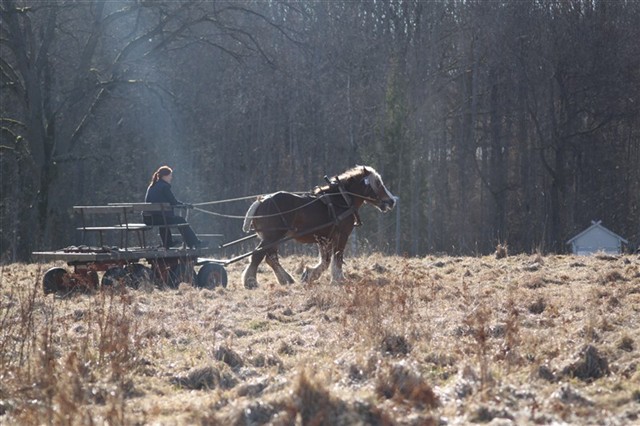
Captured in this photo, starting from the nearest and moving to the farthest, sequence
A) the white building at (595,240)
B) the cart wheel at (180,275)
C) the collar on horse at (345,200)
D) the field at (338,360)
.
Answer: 1. the field at (338,360)
2. the cart wheel at (180,275)
3. the collar on horse at (345,200)
4. the white building at (595,240)

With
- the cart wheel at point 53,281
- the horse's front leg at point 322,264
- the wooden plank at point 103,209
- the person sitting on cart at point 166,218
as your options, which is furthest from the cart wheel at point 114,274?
the horse's front leg at point 322,264

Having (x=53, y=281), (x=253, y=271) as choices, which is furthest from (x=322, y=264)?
(x=53, y=281)

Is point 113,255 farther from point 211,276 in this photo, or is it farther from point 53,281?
point 211,276

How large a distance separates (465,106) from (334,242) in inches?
1246

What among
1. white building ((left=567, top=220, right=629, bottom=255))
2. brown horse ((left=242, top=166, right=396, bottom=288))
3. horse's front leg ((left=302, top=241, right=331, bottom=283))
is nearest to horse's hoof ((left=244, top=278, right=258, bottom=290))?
brown horse ((left=242, top=166, right=396, bottom=288))

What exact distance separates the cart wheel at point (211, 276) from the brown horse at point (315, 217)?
477 millimetres

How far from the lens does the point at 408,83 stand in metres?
44.3

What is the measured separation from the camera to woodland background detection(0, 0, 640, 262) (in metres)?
42.0

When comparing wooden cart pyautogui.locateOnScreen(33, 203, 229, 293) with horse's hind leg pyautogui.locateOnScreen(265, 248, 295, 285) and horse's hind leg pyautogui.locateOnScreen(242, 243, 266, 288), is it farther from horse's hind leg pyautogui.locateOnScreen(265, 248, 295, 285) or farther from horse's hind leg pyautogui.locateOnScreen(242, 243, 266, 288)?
horse's hind leg pyautogui.locateOnScreen(265, 248, 295, 285)

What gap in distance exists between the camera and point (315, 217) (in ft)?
51.0

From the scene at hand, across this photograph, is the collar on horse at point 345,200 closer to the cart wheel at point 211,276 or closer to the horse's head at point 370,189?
the horse's head at point 370,189

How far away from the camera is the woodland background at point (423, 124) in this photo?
1654 inches

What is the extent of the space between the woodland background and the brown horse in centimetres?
2413

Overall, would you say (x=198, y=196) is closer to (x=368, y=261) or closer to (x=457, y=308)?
(x=368, y=261)
